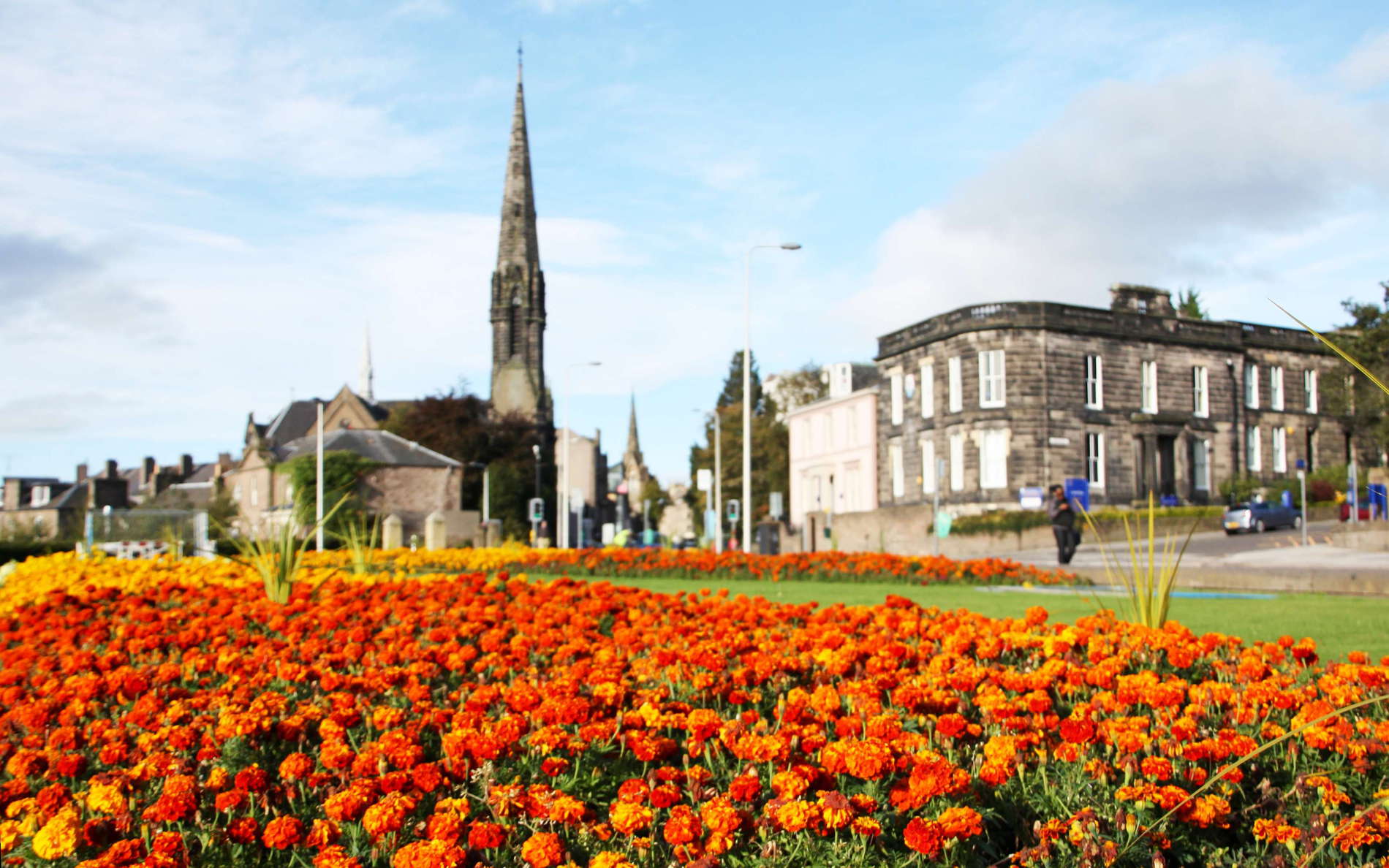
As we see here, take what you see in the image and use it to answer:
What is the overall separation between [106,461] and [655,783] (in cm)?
12890

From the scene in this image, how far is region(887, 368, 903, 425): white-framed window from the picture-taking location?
55312 mm

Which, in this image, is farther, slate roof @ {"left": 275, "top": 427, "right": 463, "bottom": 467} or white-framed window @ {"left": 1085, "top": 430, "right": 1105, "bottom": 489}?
slate roof @ {"left": 275, "top": 427, "right": 463, "bottom": 467}

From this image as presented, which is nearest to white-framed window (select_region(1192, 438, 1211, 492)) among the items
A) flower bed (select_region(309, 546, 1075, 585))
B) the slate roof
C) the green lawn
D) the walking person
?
the walking person

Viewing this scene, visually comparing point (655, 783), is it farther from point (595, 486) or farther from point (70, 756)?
point (595, 486)

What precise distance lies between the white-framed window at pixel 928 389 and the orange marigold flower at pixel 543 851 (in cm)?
4963

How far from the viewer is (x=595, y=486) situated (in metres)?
138

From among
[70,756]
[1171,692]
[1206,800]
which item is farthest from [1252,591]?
[70,756]

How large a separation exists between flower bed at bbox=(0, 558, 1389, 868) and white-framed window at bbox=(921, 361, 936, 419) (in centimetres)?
4524

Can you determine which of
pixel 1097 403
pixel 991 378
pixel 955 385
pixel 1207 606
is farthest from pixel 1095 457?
pixel 1207 606

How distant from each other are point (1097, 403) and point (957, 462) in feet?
21.0

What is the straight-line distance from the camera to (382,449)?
239ft

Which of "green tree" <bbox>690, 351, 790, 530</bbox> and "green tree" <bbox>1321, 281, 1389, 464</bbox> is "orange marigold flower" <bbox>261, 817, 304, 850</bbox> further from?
"green tree" <bbox>690, 351, 790, 530</bbox>

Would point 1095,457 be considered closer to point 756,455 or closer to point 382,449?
point 756,455

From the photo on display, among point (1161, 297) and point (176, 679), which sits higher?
point (1161, 297)
